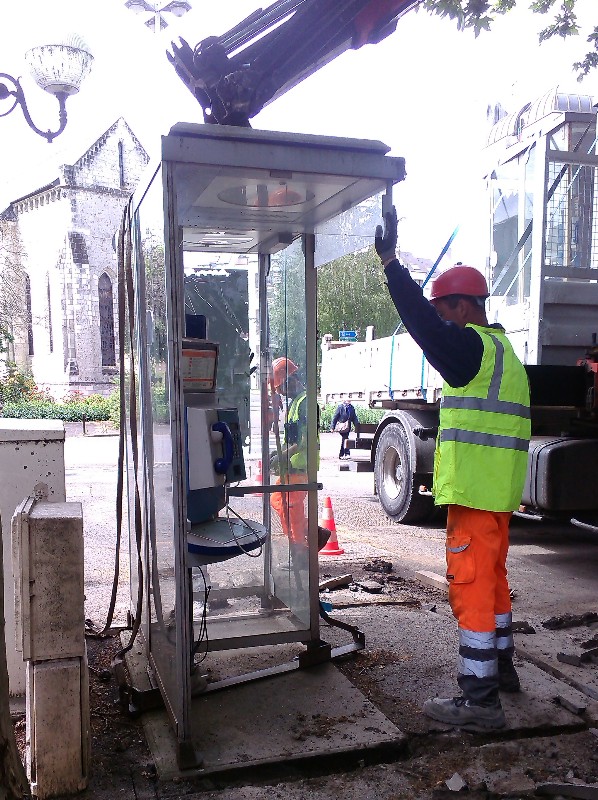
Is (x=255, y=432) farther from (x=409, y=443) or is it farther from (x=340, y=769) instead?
(x=409, y=443)

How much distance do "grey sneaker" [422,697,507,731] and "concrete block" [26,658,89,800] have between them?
1554mm

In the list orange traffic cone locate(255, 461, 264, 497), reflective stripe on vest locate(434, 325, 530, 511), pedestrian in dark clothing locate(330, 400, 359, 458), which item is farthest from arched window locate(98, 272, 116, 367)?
reflective stripe on vest locate(434, 325, 530, 511)

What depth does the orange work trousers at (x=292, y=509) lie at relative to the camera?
4223mm

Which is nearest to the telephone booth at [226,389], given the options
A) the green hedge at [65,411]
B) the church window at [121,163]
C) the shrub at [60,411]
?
the green hedge at [65,411]

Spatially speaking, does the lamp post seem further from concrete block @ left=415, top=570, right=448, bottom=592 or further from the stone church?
the stone church

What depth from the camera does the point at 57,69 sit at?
15.7 feet

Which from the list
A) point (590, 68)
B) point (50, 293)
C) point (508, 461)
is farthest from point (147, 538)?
point (50, 293)

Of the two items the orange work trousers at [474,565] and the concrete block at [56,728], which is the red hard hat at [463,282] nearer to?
the orange work trousers at [474,565]

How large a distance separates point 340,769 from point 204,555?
41.9 inches

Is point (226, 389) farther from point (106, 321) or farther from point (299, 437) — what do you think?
point (106, 321)

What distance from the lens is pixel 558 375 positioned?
5.88m

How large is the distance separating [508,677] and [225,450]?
1806 mm

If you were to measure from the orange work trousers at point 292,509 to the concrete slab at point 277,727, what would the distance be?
2.69 ft

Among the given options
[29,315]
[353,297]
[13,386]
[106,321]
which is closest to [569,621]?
[13,386]
